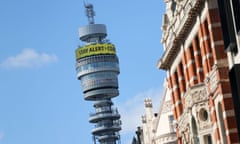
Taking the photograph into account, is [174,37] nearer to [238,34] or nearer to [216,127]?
[216,127]

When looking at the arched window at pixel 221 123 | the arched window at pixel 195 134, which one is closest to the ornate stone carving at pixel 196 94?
the arched window at pixel 195 134

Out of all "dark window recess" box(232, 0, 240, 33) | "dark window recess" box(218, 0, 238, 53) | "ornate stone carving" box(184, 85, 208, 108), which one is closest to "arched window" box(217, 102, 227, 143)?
"ornate stone carving" box(184, 85, 208, 108)

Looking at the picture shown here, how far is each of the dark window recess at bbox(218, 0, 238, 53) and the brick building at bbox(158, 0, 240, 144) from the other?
14.2ft

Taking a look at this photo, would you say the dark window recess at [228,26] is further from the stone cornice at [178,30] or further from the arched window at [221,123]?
the arched window at [221,123]

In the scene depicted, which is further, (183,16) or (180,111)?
(180,111)

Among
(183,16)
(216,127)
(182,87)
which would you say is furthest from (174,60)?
(216,127)

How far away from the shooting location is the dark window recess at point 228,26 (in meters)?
Result: 47.0

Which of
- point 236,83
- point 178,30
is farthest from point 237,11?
point 178,30

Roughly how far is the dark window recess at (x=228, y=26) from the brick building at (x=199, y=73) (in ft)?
14.2

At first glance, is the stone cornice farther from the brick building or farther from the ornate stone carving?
the ornate stone carving

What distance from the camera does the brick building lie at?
5506cm

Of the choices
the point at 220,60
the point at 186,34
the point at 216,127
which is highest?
the point at 186,34

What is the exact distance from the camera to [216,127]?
57.3 meters

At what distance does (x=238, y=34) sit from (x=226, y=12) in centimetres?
306
